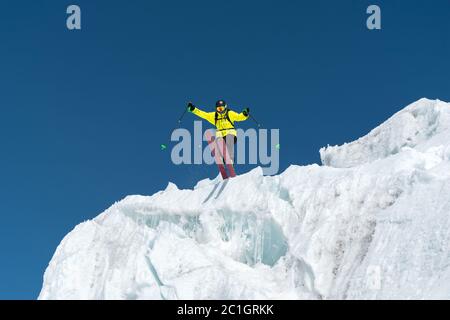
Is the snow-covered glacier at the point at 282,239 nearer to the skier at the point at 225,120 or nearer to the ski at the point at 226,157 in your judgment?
the ski at the point at 226,157

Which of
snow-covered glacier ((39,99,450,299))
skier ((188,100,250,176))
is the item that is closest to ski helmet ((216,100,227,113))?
skier ((188,100,250,176))

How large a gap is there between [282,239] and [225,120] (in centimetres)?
596

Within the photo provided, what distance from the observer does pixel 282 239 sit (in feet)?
58.9

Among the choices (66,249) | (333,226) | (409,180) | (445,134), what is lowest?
(66,249)

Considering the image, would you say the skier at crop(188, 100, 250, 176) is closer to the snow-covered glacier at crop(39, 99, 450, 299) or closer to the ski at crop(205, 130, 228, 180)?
the ski at crop(205, 130, 228, 180)

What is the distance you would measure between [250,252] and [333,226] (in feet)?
11.1

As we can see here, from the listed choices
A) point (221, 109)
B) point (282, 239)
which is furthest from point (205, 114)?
point (282, 239)

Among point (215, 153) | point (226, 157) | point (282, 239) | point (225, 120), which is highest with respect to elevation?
point (225, 120)

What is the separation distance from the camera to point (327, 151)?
31281 mm

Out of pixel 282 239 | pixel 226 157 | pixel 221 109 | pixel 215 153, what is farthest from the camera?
pixel 221 109

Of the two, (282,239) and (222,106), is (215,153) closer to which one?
(222,106)
